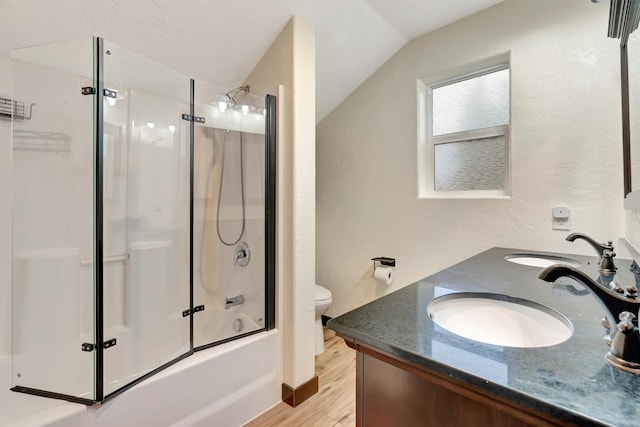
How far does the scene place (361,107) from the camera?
2.45m

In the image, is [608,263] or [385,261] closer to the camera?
[608,263]

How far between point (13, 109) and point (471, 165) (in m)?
2.72

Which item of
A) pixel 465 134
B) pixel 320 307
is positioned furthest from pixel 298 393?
pixel 465 134

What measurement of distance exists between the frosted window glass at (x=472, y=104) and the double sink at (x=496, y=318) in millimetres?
1474

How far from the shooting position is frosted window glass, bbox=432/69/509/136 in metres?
1.89

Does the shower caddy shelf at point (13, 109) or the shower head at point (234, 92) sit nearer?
the shower caddy shelf at point (13, 109)

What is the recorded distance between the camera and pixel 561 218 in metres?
1.60

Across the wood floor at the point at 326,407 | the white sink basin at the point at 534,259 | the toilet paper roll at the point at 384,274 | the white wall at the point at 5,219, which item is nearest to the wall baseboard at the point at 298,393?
the wood floor at the point at 326,407

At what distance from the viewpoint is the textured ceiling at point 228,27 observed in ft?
4.49

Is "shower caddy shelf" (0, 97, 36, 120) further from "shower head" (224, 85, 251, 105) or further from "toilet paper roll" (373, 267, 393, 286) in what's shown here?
"toilet paper roll" (373, 267, 393, 286)

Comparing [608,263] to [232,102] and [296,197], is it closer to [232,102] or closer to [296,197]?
[296,197]

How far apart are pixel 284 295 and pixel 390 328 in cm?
Answer: 116

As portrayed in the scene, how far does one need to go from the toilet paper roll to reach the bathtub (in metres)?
0.94

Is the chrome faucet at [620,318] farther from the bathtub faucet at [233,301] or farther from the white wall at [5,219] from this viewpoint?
the white wall at [5,219]
